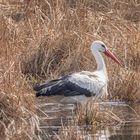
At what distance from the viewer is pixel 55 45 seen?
43.1 ft

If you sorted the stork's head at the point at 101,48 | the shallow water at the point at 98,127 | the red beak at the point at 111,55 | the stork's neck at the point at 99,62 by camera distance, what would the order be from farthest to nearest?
1. the stork's head at the point at 101,48
2. the red beak at the point at 111,55
3. the stork's neck at the point at 99,62
4. the shallow water at the point at 98,127

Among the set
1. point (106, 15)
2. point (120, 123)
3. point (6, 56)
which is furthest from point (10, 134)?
point (106, 15)

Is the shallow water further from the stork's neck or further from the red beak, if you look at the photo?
the red beak

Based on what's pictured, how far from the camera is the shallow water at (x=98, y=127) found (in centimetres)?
925

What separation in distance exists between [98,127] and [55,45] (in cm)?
356

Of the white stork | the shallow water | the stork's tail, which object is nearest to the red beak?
the white stork

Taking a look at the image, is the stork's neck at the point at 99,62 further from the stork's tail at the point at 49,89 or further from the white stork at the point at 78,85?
the stork's tail at the point at 49,89

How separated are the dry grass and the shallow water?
11.4 inches

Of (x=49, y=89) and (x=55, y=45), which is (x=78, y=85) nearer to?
(x=49, y=89)

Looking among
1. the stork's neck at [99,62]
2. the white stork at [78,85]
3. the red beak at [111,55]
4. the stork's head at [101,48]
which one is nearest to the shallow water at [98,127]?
the white stork at [78,85]

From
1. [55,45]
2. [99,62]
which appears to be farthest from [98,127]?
[55,45]

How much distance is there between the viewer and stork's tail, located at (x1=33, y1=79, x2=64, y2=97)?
11.1m

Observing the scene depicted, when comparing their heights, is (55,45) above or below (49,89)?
above

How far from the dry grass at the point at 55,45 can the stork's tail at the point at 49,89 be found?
21 cm
